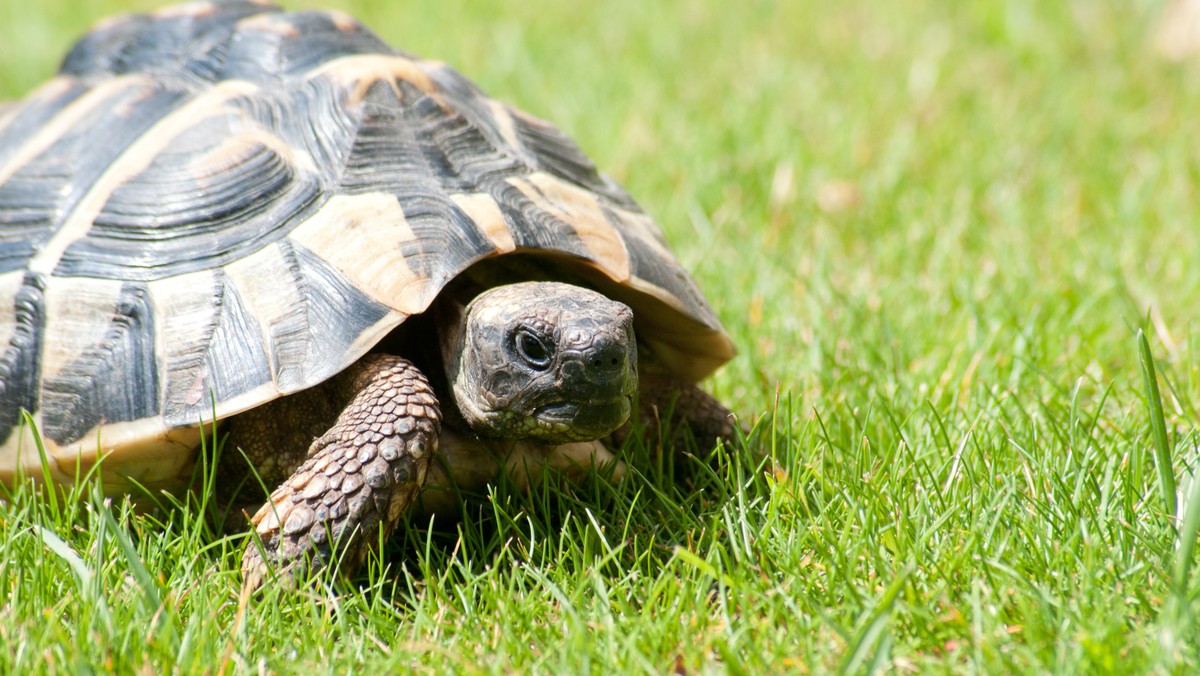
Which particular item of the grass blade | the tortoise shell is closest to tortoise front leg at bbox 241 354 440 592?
the tortoise shell

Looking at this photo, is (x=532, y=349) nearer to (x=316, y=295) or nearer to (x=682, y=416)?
(x=316, y=295)

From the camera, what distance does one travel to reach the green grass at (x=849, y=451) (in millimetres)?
1874

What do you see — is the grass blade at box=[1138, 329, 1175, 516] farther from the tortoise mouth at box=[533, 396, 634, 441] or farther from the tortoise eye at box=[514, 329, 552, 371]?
the tortoise eye at box=[514, 329, 552, 371]

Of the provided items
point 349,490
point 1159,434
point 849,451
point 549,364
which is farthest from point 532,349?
point 1159,434

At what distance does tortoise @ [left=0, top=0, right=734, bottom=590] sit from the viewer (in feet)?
7.16

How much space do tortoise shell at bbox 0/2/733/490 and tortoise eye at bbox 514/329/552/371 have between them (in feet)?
0.67

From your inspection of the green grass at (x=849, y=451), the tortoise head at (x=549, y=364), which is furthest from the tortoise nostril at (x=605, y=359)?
the green grass at (x=849, y=451)

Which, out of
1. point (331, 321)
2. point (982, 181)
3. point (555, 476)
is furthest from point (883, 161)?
point (331, 321)

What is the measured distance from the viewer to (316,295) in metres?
2.27

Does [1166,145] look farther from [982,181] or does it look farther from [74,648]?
[74,648]

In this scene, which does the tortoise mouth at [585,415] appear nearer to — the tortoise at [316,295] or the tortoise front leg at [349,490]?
the tortoise at [316,295]

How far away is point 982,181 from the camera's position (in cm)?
460

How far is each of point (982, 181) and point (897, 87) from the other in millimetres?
1100

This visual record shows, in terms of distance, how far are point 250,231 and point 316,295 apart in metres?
0.26
